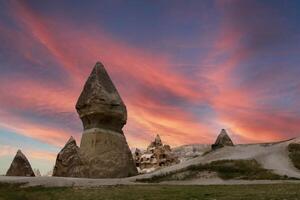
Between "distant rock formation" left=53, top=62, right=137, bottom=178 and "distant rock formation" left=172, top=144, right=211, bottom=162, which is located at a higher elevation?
"distant rock formation" left=172, top=144, right=211, bottom=162

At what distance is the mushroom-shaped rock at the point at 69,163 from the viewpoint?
4059 cm

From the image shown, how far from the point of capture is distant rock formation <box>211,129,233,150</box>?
54.0 metres

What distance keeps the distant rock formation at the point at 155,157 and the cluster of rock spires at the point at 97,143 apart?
2979cm

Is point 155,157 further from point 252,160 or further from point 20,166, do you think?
point 20,166

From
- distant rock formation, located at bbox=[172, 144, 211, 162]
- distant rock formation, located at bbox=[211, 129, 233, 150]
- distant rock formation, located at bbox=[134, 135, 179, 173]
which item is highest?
distant rock formation, located at bbox=[172, 144, 211, 162]

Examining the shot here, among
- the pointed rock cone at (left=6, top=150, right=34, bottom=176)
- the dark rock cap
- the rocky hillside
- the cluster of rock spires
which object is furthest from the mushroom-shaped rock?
the rocky hillside

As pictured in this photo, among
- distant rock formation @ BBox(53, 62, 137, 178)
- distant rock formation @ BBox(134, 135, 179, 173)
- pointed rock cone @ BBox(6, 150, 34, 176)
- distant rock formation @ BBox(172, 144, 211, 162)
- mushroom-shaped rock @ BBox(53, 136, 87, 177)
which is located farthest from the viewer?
distant rock formation @ BBox(172, 144, 211, 162)

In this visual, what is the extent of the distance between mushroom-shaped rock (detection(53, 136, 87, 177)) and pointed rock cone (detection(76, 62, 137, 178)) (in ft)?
2.84

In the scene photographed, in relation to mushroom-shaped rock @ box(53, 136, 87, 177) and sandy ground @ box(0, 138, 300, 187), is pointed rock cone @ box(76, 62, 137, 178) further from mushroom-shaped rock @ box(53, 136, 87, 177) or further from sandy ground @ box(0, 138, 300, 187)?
sandy ground @ box(0, 138, 300, 187)

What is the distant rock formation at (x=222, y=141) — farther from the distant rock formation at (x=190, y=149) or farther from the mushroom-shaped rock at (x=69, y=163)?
the distant rock formation at (x=190, y=149)

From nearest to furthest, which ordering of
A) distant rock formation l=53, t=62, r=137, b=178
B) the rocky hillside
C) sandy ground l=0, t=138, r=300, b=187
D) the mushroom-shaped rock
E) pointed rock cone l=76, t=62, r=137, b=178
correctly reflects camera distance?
sandy ground l=0, t=138, r=300, b=187
the mushroom-shaped rock
distant rock formation l=53, t=62, r=137, b=178
the rocky hillside
pointed rock cone l=76, t=62, r=137, b=178

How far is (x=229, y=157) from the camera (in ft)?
152

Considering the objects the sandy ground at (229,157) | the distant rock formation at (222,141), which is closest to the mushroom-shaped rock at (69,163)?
the sandy ground at (229,157)

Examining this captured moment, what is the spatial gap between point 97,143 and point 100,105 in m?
3.77
